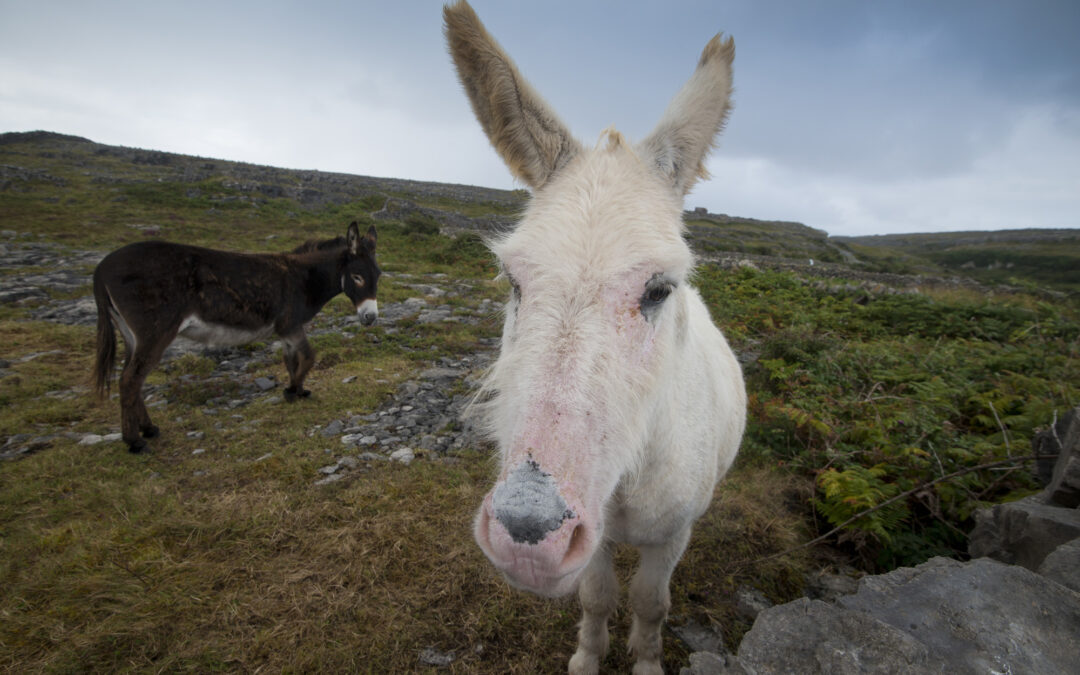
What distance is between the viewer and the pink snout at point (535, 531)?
124cm

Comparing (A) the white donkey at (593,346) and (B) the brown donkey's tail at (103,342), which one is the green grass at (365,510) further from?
(A) the white donkey at (593,346)

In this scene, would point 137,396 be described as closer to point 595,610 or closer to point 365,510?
point 365,510

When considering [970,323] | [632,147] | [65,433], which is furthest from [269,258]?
[970,323]

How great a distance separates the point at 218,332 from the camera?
5824 millimetres

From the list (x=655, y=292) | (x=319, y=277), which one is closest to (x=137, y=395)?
(x=319, y=277)

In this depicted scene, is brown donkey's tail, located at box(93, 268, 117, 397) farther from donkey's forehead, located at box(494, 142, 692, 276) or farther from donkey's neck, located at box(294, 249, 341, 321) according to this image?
donkey's forehead, located at box(494, 142, 692, 276)

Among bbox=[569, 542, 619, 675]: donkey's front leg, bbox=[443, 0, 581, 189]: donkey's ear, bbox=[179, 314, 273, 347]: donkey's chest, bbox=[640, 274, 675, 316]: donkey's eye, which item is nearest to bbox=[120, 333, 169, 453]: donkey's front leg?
bbox=[179, 314, 273, 347]: donkey's chest

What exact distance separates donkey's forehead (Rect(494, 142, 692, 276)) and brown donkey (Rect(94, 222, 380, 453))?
565cm

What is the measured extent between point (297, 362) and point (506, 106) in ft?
18.6

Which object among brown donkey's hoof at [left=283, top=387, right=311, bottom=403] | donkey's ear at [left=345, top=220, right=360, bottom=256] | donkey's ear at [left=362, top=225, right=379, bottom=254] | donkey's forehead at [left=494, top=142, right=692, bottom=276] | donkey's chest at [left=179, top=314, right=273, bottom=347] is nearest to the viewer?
donkey's forehead at [left=494, top=142, right=692, bottom=276]

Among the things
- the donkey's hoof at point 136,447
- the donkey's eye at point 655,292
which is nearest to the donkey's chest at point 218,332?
the donkey's hoof at point 136,447

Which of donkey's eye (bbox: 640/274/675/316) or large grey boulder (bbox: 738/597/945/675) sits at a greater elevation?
donkey's eye (bbox: 640/274/675/316)

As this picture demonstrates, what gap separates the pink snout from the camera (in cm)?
124

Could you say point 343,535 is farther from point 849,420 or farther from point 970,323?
point 970,323
